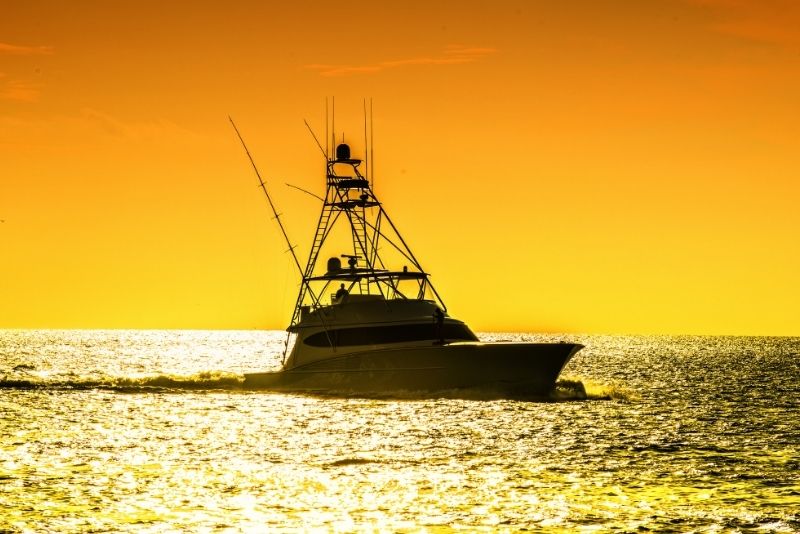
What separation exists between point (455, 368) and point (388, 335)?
11.4 feet

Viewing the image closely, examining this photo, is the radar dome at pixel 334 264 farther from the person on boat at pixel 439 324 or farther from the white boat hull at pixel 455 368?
the person on boat at pixel 439 324

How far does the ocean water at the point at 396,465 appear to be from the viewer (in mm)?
20859

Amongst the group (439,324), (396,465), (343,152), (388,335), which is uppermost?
(343,152)

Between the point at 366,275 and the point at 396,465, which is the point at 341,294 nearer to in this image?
the point at 366,275

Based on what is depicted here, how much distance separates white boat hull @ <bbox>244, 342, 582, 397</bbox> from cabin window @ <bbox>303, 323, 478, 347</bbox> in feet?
2.19

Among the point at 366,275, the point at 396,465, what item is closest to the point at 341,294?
the point at 366,275

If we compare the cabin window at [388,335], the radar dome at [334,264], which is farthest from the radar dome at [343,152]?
the cabin window at [388,335]

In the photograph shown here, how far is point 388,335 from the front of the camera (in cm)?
4481

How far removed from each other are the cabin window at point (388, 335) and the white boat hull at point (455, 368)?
667 mm

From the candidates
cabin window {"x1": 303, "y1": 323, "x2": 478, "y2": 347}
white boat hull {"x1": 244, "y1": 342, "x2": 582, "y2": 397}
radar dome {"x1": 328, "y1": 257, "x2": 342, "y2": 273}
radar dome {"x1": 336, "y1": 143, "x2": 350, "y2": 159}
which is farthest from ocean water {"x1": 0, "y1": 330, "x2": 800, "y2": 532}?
radar dome {"x1": 336, "y1": 143, "x2": 350, "y2": 159}

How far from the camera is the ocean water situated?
821 inches

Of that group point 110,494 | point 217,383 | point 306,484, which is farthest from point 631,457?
point 217,383

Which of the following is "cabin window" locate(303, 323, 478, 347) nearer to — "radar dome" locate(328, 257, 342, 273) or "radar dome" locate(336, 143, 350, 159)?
"radar dome" locate(328, 257, 342, 273)

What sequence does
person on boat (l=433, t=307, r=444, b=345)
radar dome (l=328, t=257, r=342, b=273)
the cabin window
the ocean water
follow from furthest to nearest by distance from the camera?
radar dome (l=328, t=257, r=342, b=273) < the cabin window < person on boat (l=433, t=307, r=444, b=345) < the ocean water
